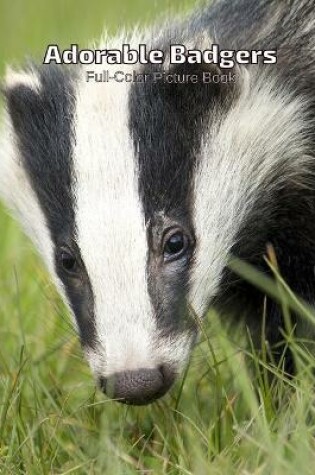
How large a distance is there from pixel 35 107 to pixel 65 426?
1039mm

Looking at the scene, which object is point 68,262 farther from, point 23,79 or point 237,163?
point 23,79

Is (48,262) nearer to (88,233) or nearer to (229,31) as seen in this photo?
(88,233)

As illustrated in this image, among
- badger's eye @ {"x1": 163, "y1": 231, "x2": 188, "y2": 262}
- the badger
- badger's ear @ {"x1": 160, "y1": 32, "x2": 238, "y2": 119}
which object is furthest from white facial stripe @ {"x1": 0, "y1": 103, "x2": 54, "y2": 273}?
badger's ear @ {"x1": 160, "y1": 32, "x2": 238, "y2": 119}

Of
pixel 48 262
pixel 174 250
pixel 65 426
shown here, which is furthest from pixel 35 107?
pixel 65 426

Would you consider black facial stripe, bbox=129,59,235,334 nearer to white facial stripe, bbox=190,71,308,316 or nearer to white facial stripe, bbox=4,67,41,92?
white facial stripe, bbox=190,71,308,316

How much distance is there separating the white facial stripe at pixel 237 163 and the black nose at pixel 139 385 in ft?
0.98

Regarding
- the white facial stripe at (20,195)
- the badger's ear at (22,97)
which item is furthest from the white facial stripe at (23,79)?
the white facial stripe at (20,195)

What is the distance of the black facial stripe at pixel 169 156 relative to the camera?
3348 mm

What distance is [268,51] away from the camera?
3697 millimetres

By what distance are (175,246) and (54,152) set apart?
507mm

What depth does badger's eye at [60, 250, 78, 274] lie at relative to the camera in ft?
11.6

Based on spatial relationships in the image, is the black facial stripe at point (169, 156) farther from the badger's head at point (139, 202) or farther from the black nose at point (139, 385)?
the black nose at point (139, 385)

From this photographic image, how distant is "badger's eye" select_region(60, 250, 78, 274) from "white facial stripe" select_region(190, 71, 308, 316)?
37 centimetres

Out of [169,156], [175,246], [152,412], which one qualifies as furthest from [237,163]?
[152,412]
